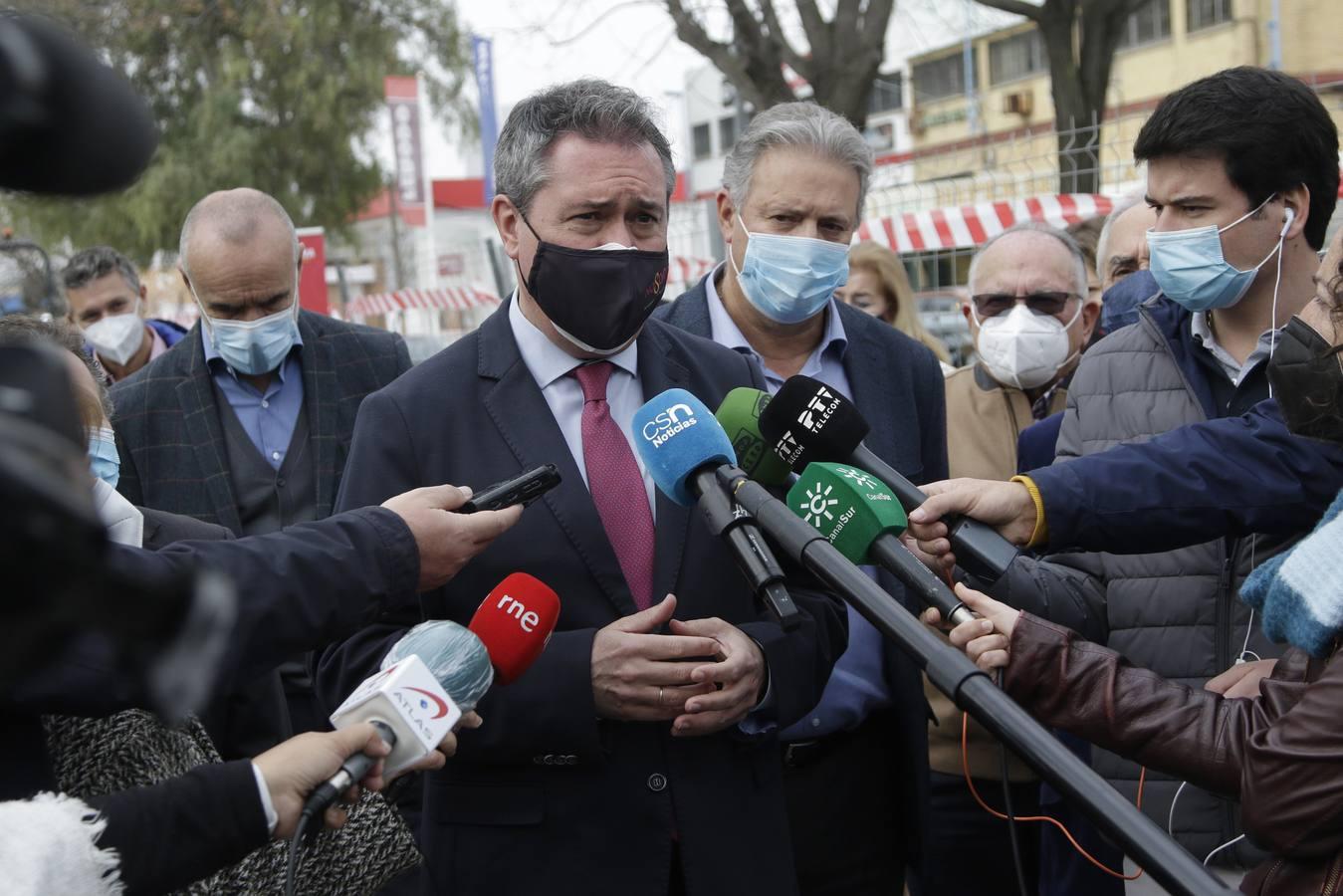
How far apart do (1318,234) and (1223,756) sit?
152cm

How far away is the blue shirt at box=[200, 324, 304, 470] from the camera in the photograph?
420 centimetres

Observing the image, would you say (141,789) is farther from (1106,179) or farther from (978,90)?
(978,90)

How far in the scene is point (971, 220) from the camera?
7.55 m

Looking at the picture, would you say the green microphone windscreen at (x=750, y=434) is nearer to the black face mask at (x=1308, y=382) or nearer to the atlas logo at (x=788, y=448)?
the atlas logo at (x=788, y=448)

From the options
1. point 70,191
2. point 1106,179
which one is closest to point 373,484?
point 70,191

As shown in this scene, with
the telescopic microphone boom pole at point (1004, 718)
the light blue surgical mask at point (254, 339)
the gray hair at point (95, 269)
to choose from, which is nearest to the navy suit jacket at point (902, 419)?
the light blue surgical mask at point (254, 339)

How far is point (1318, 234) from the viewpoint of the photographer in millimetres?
3018

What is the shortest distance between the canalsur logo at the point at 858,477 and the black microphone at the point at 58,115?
1293mm

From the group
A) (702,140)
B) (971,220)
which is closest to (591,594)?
(971,220)

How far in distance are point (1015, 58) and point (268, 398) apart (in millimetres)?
32187

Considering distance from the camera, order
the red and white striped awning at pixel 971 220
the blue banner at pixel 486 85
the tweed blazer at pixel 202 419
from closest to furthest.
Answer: the tweed blazer at pixel 202 419 < the red and white striped awning at pixel 971 220 < the blue banner at pixel 486 85

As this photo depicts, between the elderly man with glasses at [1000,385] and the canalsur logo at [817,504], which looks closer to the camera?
the canalsur logo at [817,504]

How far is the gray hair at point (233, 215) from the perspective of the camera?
424cm

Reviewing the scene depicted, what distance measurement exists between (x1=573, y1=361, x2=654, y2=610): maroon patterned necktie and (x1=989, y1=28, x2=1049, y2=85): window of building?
105 ft
